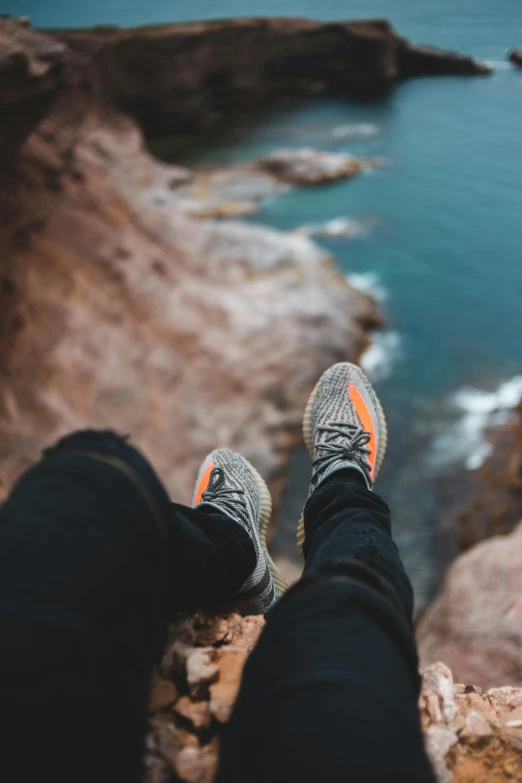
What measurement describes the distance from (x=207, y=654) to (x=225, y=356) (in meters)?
3.54

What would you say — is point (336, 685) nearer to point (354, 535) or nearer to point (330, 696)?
point (330, 696)

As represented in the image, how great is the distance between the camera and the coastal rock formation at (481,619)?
7.11ft

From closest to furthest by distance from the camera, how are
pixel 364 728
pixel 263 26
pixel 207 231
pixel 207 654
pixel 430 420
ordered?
pixel 364 728 → pixel 207 654 → pixel 430 420 → pixel 207 231 → pixel 263 26

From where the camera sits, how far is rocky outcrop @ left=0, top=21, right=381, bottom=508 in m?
3.58

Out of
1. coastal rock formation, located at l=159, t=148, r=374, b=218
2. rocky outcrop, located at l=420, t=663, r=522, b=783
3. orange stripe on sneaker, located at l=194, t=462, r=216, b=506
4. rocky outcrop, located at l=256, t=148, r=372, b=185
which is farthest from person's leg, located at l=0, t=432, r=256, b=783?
rocky outcrop, located at l=256, t=148, r=372, b=185

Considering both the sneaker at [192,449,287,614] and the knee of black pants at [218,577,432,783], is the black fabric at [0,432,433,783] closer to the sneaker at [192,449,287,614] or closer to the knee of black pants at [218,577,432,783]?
the knee of black pants at [218,577,432,783]

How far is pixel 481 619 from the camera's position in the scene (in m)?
2.42

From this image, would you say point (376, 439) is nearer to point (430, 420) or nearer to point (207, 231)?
point (430, 420)

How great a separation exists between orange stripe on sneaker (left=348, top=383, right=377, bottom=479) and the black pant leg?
2.99 feet

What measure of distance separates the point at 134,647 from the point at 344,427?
1221mm

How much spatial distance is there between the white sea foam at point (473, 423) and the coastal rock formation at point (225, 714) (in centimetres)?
305

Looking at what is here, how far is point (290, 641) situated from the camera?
2.11ft

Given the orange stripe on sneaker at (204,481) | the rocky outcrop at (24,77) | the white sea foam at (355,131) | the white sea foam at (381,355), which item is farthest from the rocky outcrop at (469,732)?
the white sea foam at (355,131)

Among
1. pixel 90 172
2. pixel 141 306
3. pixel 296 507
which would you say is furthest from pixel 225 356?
pixel 90 172
